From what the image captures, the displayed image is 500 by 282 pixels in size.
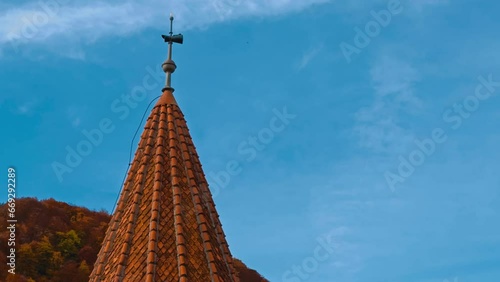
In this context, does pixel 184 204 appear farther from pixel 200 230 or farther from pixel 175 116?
pixel 175 116

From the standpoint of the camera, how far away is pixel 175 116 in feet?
38.8

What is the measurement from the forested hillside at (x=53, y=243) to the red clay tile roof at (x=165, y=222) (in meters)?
19.7

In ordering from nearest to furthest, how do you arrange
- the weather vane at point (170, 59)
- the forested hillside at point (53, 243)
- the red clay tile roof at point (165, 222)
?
the red clay tile roof at point (165, 222)
the weather vane at point (170, 59)
the forested hillside at point (53, 243)

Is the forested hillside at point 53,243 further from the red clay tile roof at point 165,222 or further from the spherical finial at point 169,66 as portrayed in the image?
the red clay tile roof at point 165,222

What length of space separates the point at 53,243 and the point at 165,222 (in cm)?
2522

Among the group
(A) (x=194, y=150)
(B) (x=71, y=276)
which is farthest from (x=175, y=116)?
(B) (x=71, y=276)

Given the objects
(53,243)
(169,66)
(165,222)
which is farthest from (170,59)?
(53,243)

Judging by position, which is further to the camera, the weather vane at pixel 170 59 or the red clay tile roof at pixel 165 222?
the weather vane at pixel 170 59

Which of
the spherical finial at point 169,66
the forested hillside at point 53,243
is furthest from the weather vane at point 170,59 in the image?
the forested hillside at point 53,243

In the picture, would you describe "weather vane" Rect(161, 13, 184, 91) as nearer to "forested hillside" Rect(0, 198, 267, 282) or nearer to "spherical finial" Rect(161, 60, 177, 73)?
"spherical finial" Rect(161, 60, 177, 73)

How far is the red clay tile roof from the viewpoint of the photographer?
9836 millimetres

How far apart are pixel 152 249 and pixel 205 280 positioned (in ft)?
2.82

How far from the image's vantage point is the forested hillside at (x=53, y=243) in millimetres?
31248

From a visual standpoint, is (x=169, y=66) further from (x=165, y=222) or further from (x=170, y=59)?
(x=165, y=222)
